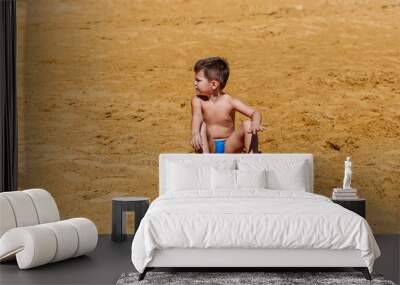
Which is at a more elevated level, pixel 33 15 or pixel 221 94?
pixel 33 15

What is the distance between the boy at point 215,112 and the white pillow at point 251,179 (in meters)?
0.80

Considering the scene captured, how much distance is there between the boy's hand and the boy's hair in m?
0.65

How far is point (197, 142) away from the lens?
763cm

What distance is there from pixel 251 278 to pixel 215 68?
10.7 feet

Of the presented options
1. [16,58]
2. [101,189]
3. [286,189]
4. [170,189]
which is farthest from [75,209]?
[286,189]

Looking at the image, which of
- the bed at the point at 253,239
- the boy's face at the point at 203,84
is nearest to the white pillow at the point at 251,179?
the boy's face at the point at 203,84

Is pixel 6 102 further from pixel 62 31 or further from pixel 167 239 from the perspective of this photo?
pixel 167 239

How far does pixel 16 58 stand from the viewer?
25.4 ft

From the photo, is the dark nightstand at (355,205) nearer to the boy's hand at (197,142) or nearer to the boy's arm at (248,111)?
the boy's arm at (248,111)

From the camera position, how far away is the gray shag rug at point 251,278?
4977mm

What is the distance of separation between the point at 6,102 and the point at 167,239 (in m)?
3.21

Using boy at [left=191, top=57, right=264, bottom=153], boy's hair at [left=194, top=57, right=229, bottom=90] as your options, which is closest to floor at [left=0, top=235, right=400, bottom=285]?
boy at [left=191, top=57, right=264, bottom=153]

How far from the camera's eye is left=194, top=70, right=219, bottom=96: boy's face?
7676 millimetres

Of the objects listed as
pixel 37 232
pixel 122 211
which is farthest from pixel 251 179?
pixel 37 232
